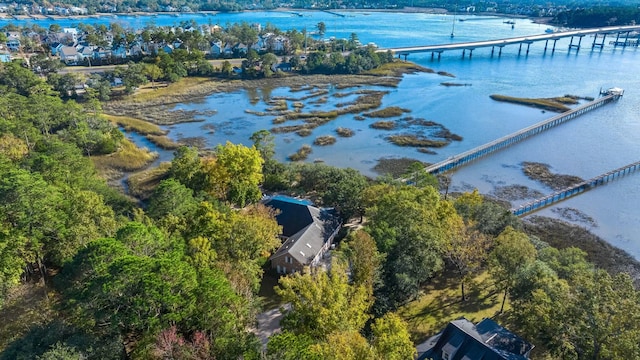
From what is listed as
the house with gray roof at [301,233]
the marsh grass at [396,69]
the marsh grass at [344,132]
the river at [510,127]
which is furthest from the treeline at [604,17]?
the house with gray roof at [301,233]

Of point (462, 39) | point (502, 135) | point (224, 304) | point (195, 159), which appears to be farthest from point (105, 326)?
point (462, 39)

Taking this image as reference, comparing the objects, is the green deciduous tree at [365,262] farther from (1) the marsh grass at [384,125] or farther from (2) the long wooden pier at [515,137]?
(1) the marsh grass at [384,125]

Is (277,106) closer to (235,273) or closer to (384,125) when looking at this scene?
(384,125)

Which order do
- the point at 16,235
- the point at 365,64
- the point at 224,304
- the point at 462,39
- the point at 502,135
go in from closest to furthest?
the point at 224,304
the point at 16,235
the point at 502,135
the point at 365,64
the point at 462,39

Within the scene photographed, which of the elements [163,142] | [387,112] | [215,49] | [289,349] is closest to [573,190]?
[387,112]

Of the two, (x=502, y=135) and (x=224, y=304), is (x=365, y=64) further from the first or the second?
(x=224, y=304)

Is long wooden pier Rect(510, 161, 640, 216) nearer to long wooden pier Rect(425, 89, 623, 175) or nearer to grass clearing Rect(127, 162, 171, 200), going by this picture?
long wooden pier Rect(425, 89, 623, 175)
